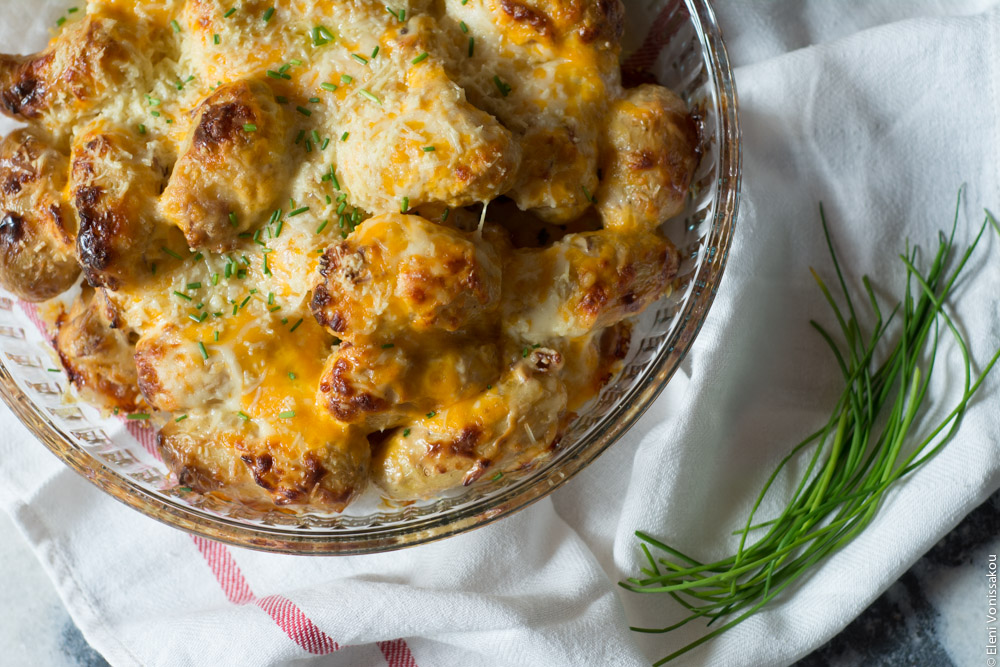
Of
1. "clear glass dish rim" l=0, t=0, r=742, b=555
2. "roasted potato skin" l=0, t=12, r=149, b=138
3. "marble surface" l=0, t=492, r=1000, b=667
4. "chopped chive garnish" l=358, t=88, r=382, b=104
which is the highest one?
"roasted potato skin" l=0, t=12, r=149, b=138

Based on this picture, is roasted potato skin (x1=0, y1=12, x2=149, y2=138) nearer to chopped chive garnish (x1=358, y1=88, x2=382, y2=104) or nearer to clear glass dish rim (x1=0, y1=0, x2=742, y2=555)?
chopped chive garnish (x1=358, y1=88, x2=382, y2=104)

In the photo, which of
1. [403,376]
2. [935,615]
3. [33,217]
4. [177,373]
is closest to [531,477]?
[403,376]

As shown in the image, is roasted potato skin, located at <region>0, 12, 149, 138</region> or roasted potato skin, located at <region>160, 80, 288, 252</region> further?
roasted potato skin, located at <region>0, 12, 149, 138</region>

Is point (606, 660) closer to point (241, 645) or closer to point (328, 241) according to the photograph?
point (241, 645)

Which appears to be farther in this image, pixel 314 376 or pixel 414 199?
pixel 314 376

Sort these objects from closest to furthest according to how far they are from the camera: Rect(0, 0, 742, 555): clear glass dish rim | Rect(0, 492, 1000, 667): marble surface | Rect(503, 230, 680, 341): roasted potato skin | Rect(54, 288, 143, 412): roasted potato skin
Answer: Rect(503, 230, 680, 341): roasted potato skin → Rect(54, 288, 143, 412): roasted potato skin → Rect(0, 0, 742, 555): clear glass dish rim → Rect(0, 492, 1000, 667): marble surface

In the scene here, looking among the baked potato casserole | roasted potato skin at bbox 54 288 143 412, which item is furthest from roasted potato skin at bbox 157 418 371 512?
roasted potato skin at bbox 54 288 143 412

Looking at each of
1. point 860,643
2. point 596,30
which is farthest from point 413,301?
point 860,643
